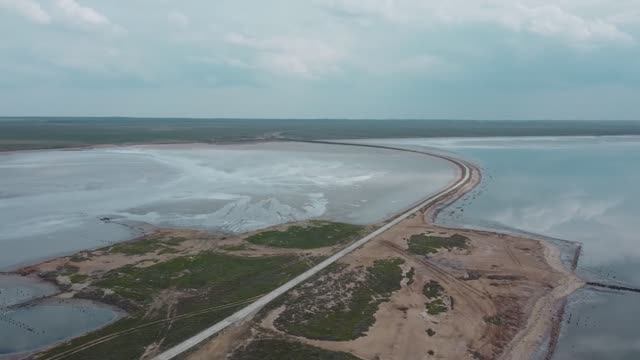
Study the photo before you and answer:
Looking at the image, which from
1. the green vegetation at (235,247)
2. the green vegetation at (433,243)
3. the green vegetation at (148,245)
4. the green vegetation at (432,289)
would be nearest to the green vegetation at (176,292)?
the green vegetation at (235,247)

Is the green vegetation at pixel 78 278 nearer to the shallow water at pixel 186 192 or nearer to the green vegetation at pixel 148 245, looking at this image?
the green vegetation at pixel 148 245

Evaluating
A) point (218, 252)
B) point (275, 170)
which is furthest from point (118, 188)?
point (218, 252)

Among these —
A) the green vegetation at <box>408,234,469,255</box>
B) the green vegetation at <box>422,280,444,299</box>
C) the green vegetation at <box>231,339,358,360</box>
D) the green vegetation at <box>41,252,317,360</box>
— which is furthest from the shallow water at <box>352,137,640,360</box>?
the green vegetation at <box>41,252,317,360</box>

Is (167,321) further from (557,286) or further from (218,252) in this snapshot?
(557,286)

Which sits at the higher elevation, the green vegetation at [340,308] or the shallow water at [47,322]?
the green vegetation at [340,308]

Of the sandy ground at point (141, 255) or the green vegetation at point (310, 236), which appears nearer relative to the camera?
the sandy ground at point (141, 255)

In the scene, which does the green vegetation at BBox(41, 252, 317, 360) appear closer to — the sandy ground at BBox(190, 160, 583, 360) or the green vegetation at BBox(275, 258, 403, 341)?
the sandy ground at BBox(190, 160, 583, 360)

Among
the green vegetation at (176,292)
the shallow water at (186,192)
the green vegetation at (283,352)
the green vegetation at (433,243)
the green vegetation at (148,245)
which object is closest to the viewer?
the green vegetation at (283,352)
